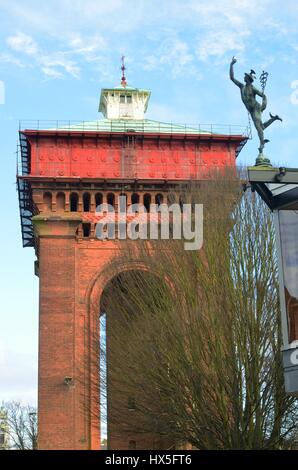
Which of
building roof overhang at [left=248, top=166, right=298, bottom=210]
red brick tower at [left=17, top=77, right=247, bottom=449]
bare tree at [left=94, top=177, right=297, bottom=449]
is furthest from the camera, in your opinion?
red brick tower at [left=17, top=77, right=247, bottom=449]

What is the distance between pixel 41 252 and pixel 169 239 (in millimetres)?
6649

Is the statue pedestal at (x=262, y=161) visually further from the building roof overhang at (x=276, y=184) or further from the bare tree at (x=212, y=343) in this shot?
the bare tree at (x=212, y=343)

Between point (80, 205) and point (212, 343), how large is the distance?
35.6ft

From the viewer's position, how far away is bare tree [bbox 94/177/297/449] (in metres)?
28.7

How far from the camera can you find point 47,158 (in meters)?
38.4

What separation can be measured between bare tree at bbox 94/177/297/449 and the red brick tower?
11.3ft

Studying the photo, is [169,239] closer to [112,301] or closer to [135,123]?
[112,301]

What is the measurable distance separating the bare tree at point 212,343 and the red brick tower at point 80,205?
3448 mm

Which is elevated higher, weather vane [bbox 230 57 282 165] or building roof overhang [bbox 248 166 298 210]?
weather vane [bbox 230 57 282 165]

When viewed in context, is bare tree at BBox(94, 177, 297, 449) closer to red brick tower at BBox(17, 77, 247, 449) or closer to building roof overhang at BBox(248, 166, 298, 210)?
red brick tower at BBox(17, 77, 247, 449)

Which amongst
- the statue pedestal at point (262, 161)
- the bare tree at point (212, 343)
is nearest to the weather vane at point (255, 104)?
the statue pedestal at point (262, 161)

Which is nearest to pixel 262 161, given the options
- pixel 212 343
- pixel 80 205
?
pixel 212 343

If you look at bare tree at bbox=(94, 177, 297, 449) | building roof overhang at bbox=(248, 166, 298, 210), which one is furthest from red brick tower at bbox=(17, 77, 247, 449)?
building roof overhang at bbox=(248, 166, 298, 210)

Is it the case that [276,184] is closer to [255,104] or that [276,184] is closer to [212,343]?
[255,104]
